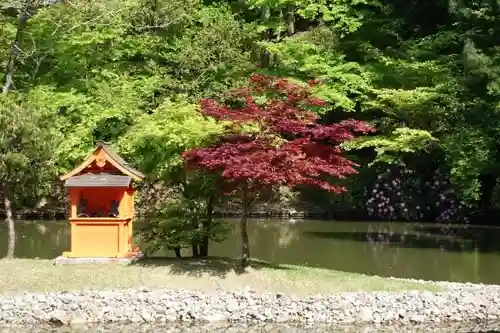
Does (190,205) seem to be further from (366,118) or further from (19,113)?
(366,118)

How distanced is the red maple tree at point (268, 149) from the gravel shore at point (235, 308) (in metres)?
1.72

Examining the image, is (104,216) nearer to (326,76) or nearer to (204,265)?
(204,265)

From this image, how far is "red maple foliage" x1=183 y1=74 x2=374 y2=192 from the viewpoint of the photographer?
11.9m

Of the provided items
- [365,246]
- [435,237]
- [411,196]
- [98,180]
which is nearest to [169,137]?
[98,180]

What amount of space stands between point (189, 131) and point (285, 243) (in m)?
7.89

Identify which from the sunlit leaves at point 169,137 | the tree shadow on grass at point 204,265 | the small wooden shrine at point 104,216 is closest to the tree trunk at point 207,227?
the tree shadow on grass at point 204,265

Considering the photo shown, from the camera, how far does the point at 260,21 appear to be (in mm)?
31922

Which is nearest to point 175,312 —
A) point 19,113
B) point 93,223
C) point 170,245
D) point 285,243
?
point 170,245

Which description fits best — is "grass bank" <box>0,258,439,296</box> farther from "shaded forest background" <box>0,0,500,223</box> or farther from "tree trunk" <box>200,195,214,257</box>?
"shaded forest background" <box>0,0,500,223</box>

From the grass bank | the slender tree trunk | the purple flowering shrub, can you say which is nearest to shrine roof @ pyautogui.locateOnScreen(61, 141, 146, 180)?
the grass bank

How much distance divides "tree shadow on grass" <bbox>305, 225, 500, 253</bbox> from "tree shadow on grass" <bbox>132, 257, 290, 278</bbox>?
7741mm

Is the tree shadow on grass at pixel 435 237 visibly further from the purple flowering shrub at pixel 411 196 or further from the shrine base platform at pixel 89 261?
the shrine base platform at pixel 89 261

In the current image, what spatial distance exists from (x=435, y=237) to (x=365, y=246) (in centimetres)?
339

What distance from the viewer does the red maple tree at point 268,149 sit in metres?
11.9
